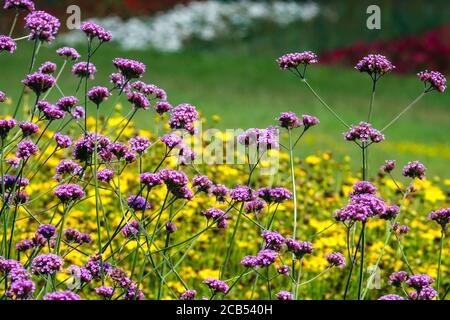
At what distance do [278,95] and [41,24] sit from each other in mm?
11082

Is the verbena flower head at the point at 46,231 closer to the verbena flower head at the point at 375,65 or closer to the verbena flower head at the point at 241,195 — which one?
the verbena flower head at the point at 241,195

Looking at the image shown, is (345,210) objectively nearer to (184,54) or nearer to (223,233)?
(223,233)

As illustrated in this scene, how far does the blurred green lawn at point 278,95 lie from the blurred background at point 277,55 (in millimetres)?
22

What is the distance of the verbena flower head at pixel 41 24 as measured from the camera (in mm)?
2918

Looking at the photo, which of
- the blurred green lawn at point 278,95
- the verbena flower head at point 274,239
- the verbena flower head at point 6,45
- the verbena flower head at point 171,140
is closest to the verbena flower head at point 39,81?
the verbena flower head at point 6,45

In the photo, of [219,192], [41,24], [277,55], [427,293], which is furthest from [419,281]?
[277,55]

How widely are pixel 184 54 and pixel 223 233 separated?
526 inches

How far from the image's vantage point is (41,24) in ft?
9.57

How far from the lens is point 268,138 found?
8.96 feet
